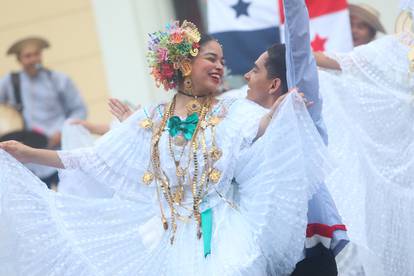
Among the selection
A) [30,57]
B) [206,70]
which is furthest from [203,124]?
[30,57]

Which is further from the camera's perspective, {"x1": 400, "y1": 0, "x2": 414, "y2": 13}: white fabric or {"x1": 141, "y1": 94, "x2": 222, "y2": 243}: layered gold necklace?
{"x1": 400, "y1": 0, "x2": 414, "y2": 13}: white fabric

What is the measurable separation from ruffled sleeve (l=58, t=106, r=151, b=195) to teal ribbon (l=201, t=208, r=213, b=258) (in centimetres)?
40

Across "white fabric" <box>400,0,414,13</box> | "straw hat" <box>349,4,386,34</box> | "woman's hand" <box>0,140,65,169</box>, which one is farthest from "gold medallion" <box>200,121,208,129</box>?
"straw hat" <box>349,4,386,34</box>

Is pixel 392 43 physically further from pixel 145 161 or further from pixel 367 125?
pixel 145 161

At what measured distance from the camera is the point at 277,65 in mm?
4277

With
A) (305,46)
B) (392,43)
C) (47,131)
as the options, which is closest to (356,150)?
(392,43)

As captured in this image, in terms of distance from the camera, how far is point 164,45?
14.0 feet

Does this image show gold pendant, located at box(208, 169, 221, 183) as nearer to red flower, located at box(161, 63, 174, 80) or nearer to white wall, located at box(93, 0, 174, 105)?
red flower, located at box(161, 63, 174, 80)

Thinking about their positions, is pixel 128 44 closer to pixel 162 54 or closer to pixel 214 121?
pixel 162 54

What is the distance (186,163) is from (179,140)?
0.11 m

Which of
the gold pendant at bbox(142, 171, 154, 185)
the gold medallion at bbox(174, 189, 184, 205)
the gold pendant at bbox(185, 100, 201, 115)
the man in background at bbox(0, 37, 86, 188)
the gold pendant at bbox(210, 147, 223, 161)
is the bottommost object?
the man in background at bbox(0, 37, 86, 188)

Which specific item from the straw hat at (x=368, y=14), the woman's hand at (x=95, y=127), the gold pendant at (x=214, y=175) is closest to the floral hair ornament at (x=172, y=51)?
the gold pendant at (x=214, y=175)

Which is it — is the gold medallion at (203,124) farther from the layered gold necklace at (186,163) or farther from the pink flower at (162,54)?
the pink flower at (162,54)

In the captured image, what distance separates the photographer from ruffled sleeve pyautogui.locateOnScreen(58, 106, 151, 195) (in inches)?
169
